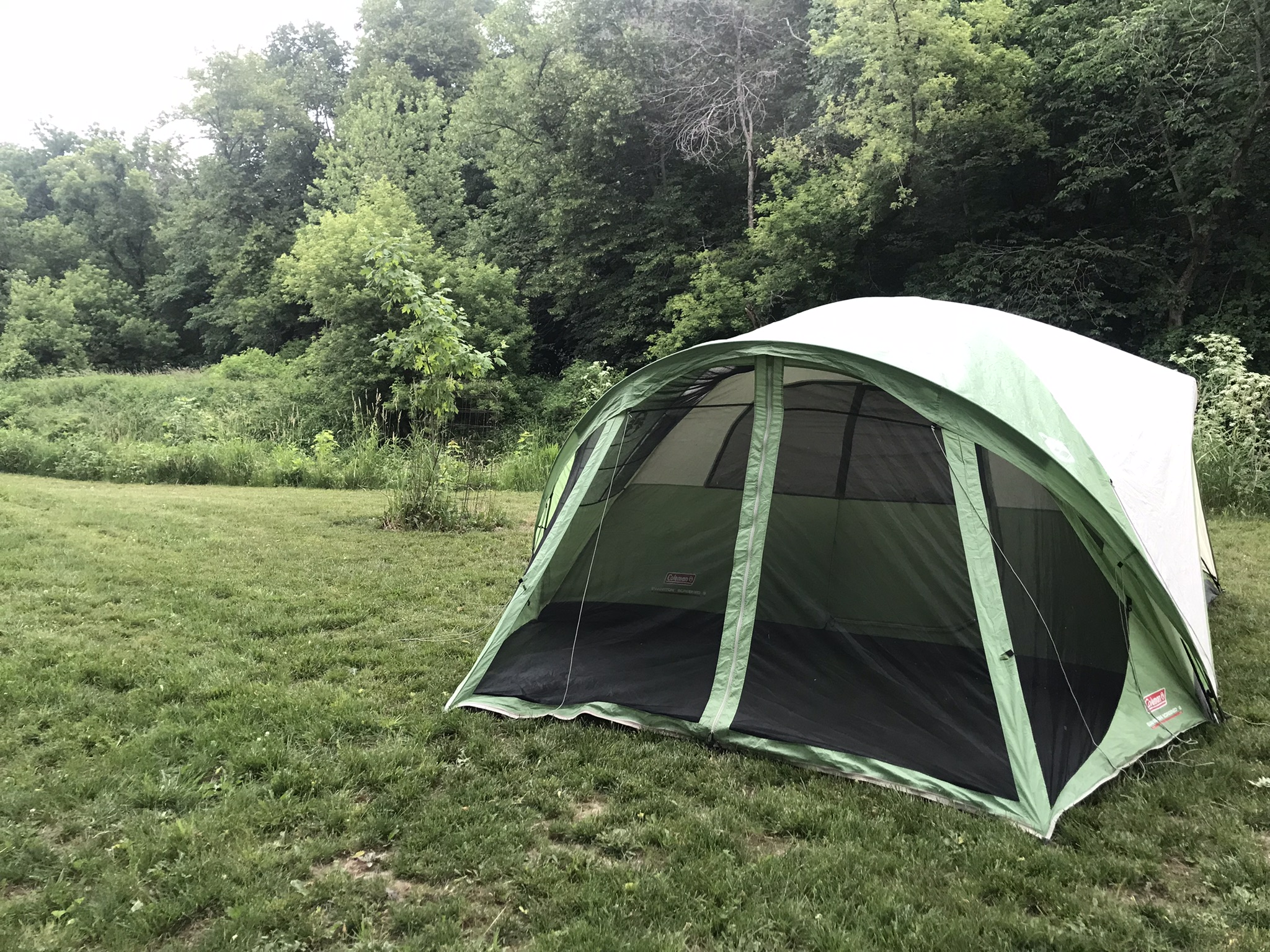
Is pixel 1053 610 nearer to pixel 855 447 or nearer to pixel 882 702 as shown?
pixel 882 702

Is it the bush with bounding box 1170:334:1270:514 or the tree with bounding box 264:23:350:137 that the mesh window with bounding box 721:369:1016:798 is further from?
the tree with bounding box 264:23:350:137

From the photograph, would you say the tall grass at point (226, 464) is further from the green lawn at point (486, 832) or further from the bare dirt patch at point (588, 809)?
the bare dirt patch at point (588, 809)

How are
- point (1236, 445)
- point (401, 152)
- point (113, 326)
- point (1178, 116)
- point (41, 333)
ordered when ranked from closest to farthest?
point (1236, 445), point (1178, 116), point (401, 152), point (41, 333), point (113, 326)

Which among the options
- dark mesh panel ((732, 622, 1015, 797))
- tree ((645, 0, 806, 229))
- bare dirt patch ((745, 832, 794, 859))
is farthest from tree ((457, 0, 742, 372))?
bare dirt patch ((745, 832, 794, 859))

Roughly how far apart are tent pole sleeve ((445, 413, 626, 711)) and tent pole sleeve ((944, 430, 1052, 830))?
140 cm

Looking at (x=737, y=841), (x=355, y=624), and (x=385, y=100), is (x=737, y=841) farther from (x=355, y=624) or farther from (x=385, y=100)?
(x=385, y=100)

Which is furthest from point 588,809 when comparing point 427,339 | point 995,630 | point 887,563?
point 427,339

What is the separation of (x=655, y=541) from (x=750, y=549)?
38.0 inches

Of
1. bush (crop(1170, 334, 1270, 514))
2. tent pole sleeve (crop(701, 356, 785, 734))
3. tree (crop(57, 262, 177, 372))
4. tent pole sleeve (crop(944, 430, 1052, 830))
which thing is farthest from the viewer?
tree (crop(57, 262, 177, 372))

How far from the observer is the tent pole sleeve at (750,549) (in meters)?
2.88

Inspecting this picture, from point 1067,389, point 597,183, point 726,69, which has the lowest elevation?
point 1067,389

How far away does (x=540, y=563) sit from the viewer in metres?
3.28

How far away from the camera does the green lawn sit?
72.5 inches

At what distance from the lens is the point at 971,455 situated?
2650 mm
